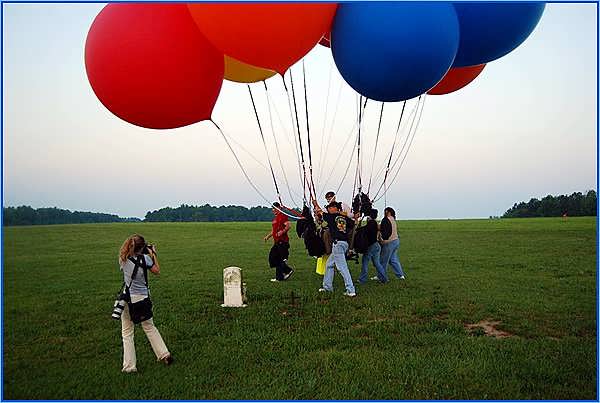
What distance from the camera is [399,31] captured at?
4.56 metres

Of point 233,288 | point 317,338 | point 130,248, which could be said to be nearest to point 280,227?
point 233,288

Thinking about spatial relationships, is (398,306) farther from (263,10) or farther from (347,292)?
(263,10)

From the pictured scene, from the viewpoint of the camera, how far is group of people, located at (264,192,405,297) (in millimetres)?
8609

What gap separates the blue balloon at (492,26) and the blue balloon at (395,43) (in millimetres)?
446

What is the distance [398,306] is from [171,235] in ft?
72.7

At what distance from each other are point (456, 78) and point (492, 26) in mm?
1118

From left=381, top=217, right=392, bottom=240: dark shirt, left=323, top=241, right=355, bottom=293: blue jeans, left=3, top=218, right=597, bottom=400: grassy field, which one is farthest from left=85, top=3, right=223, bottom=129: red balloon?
left=381, top=217, right=392, bottom=240: dark shirt

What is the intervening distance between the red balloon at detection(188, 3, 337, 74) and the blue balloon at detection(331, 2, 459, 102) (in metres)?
0.29

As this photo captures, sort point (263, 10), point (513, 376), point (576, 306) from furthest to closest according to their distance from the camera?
point (576, 306) → point (513, 376) → point (263, 10)

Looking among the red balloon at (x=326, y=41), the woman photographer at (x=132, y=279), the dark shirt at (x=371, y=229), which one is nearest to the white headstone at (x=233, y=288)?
the dark shirt at (x=371, y=229)

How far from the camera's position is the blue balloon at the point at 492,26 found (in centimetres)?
517

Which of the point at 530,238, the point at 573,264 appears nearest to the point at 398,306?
the point at 573,264

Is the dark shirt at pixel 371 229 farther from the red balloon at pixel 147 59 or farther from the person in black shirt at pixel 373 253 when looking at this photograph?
the red balloon at pixel 147 59

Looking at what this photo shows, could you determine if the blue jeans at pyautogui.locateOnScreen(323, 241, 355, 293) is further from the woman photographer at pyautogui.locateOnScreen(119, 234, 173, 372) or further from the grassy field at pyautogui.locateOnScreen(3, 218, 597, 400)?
the woman photographer at pyautogui.locateOnScreen(119, 234, 173, 372)
